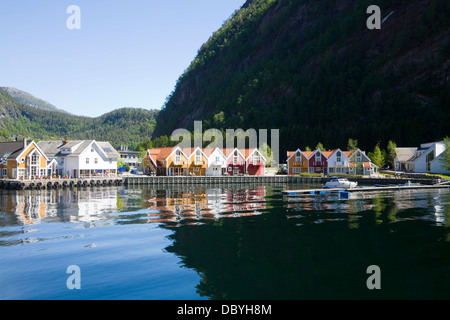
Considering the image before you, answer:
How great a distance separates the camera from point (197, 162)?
10469cm

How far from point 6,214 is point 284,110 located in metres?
170

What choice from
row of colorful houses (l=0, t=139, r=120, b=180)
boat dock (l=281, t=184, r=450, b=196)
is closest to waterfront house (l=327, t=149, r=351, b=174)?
boat dock (l=281, t=184, r=450, b=196)

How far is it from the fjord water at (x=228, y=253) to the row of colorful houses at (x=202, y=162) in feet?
199

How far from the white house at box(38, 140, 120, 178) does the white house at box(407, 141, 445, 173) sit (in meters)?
80.3

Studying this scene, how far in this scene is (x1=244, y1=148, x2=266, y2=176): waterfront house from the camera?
359 feet

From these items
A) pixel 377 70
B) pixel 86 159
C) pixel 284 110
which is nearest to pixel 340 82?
pixel 377 70

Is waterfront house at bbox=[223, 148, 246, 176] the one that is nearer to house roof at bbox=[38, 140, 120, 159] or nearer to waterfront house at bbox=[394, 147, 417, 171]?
house roof at bbox=[38, 140, 120, 159]

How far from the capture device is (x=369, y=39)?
185m

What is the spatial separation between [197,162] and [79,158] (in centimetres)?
3079

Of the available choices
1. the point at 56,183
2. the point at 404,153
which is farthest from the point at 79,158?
the point at 404,153

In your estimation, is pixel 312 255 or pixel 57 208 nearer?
pixel 312 255

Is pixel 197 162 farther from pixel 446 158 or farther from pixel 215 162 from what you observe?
pixel 446 158

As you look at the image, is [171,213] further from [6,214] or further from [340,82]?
[340,82]

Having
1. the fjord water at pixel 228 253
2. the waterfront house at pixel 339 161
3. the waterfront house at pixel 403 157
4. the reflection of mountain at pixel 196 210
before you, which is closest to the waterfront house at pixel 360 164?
the waterfront house at pixel 339 161
